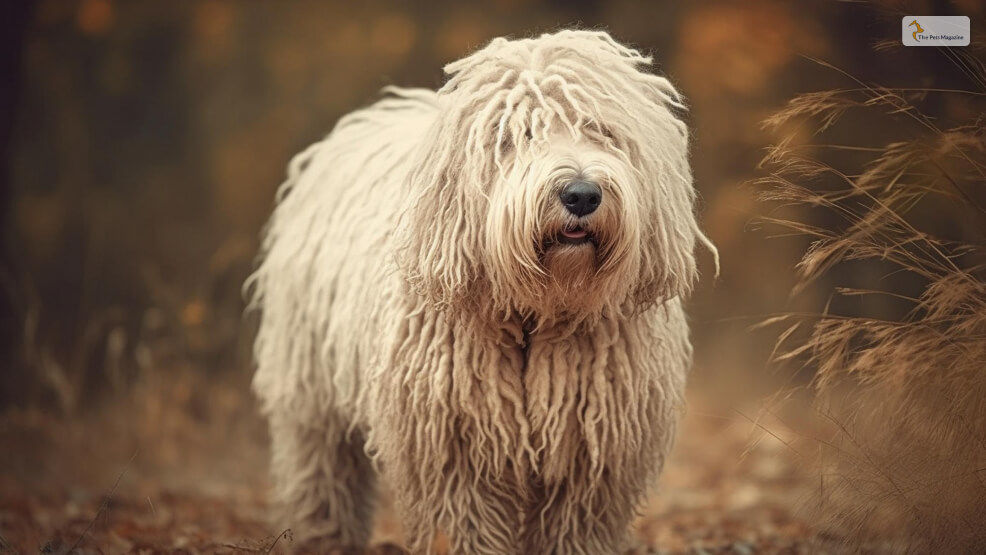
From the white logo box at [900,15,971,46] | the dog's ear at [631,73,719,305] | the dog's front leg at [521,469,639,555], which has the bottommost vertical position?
the dog's front leg at [521,469,639,555]

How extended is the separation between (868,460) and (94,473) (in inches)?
194

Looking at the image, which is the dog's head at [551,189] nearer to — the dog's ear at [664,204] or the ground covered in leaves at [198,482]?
the dog's ear at [664,204]

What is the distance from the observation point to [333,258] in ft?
15.7

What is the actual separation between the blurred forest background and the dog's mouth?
3451 millimetres

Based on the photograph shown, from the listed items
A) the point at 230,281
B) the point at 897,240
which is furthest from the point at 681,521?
the point at 230,281

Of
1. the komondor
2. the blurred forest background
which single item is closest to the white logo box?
the komondor

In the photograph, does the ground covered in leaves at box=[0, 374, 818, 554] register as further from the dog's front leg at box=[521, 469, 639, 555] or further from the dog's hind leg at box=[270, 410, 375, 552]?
the dog's front leg at box=[521, 469, 639, 555]

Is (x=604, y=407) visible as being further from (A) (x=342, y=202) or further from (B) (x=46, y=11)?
(B) (x=46, y=11)

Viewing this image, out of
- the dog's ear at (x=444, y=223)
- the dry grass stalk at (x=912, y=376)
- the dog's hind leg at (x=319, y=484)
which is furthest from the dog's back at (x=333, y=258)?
the dry grass stalk at (x=912, y=376)

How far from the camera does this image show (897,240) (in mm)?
4141

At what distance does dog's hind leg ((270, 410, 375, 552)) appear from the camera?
5.09 meters

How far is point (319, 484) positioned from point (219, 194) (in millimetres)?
5034

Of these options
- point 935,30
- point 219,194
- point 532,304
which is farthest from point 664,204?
point 219,194

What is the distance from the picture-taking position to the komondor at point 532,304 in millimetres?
3572
